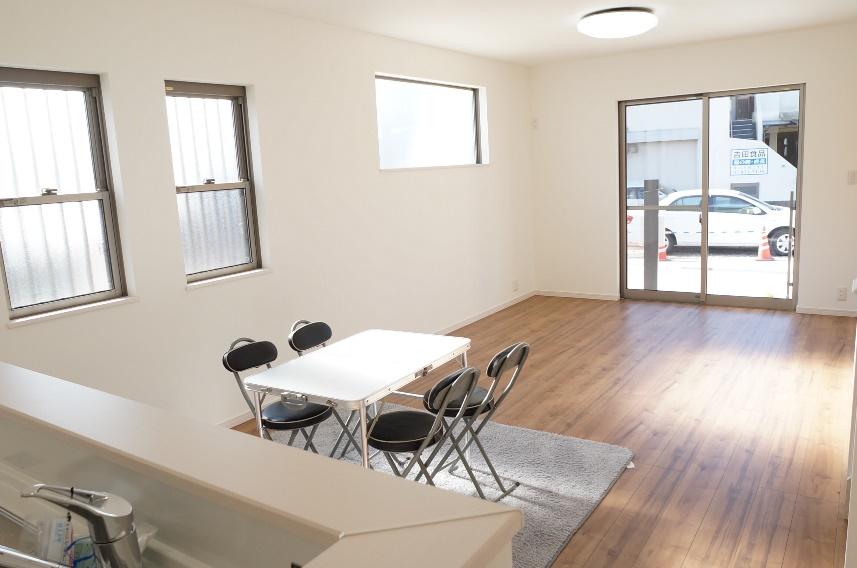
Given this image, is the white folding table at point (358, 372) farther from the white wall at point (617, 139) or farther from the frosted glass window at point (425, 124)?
the white wall at point (617, 139)

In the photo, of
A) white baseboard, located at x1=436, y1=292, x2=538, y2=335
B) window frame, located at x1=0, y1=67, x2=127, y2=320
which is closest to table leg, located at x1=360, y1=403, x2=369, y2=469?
window frame, located at x1=0, y1=67, x2=127, y2=320

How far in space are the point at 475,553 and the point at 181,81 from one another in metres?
4.03

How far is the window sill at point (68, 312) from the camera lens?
11.5ft

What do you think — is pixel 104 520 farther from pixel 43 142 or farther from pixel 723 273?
pixel 723 273

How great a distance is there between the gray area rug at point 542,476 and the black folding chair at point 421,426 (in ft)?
1.19

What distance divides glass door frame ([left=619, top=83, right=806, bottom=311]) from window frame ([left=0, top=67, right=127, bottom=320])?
5711 mm

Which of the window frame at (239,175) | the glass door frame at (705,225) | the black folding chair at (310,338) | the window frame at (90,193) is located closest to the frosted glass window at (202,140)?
the window frame at (239,175)

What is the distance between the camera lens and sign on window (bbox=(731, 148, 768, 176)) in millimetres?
7055

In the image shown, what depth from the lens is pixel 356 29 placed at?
5.55 m

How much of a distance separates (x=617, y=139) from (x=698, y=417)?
4.21m

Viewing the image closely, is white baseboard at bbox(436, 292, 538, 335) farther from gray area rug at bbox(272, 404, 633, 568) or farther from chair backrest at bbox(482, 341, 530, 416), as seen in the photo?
chair backrest at bbox(482, 341, 530, 416)

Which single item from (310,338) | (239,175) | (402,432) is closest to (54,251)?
(239,175)

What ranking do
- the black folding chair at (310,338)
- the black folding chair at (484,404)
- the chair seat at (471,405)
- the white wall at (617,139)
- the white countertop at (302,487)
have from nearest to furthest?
the white countertop at (302,487)
the black folding chair at (484,404)
the chair seat at (471,405)
the black folding chair at (310,338)
the white wall at (617,139)

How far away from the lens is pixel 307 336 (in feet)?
13.5
